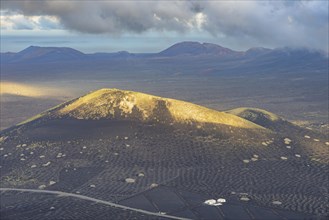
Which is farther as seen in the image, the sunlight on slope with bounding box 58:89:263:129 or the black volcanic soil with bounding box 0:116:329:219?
the sunlight on slope with bounding box 58:89:263:129

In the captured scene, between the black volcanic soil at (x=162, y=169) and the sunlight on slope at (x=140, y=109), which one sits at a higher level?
the sunlight on slope at (x=140, y=109)

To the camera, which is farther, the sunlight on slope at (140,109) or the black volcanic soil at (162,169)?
the sunlight on slope at (140,109)

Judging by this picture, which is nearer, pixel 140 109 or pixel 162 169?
pixel 162 169

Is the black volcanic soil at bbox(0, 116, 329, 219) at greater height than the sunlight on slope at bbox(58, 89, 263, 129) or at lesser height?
lesser

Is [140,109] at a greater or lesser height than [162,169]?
greater

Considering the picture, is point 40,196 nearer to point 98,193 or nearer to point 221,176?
point 98,193
